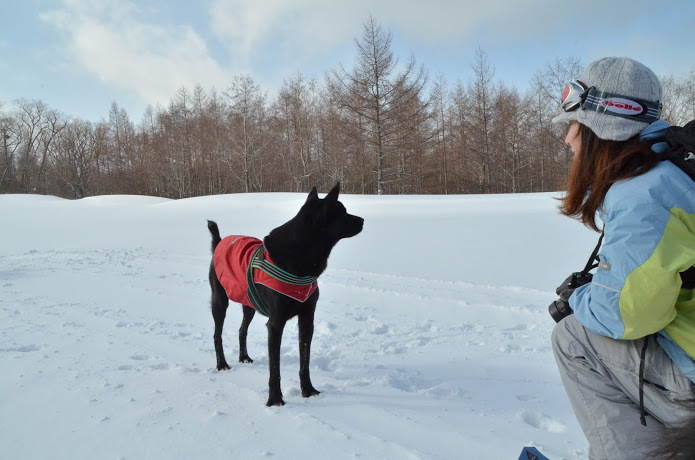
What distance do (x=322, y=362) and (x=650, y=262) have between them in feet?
8.86

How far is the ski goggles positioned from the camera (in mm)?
1461

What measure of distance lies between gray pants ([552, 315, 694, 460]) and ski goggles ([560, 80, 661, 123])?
81cm

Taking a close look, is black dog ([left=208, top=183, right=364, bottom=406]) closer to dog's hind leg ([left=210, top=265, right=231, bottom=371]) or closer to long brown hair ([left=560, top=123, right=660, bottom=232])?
dog's hind leg ([left=210, top=265, right=231, bottom=371])

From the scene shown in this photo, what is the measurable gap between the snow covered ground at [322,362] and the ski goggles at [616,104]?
1.60 meters

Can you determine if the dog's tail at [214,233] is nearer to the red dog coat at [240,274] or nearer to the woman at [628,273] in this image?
the red dog coat at [240,274]

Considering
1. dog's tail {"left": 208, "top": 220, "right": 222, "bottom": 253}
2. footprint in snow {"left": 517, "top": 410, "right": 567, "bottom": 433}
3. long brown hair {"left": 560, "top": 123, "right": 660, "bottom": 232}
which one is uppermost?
long brown hair {"left": 560, "top": 123, "right": 660, "bottom": 232}

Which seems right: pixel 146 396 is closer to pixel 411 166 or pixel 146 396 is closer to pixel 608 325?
pixel 608 325

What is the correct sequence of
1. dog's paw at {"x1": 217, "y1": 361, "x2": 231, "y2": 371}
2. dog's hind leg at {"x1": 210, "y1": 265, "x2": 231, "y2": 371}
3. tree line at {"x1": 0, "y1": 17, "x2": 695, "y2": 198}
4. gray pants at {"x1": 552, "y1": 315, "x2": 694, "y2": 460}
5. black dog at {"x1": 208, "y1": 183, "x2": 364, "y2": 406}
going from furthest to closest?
tree line at {"x1": 0, "y1": 17, "x2": 695, "y2": 198}, dog's hind leg at {"x1": 210, "y1": 265, "x2": 231, "y2": 371}, dog's paw at {"x1": 217, "y1": 361, "x2": 231, "y2": 371}, black dog at {"x1": 208, "y1": 183, "x2": 364, "y2": 406}, gray pants at {"x1": 552, "y1": 315, "x2": 694, "y2": 460}

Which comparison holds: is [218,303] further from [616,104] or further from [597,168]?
[616,104]

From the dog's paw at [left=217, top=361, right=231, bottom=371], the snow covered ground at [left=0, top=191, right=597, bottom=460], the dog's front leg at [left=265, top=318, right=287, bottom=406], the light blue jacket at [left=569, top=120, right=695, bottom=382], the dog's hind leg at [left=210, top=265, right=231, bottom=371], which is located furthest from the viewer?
the dog's hind leg at [left=210, top=265, right=231, bottom=371]

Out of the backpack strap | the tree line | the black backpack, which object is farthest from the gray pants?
the tree line

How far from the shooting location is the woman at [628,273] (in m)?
1.24

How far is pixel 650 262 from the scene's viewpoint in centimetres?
121

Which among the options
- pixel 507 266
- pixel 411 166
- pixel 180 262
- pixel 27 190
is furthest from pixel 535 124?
pixel 27 190
